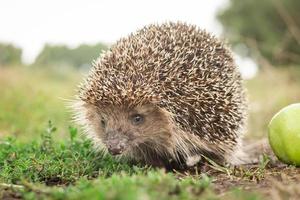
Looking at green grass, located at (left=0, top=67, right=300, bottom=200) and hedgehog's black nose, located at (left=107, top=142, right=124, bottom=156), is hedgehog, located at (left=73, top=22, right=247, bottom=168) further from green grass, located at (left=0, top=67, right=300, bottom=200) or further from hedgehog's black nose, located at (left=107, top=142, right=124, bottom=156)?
green grass, located at (left=0, top=67, right=300, bottom=200)

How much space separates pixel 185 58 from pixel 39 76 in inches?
563

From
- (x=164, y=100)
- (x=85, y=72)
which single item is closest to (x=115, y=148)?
(x=164, y=100)

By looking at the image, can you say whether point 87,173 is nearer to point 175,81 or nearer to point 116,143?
point 116,143

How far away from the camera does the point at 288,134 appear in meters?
5.77

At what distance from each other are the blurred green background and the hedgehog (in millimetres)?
754

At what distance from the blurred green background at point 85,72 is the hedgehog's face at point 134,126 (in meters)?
0.77

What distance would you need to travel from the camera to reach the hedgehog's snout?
5832 mm

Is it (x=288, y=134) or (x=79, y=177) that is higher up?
(x=288, y=134)

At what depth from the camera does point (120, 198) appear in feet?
11.0

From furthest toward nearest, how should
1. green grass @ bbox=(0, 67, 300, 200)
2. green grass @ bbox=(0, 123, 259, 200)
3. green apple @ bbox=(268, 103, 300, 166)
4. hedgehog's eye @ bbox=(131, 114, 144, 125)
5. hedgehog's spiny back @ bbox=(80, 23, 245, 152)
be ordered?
hedgehog's eye @ bbox=(131, 114, 144, 125), hedgehog's spiny back @ bbox=(80, 23, 245, 152), green apple @ bbox=(268, 103, 300, 166), green grass @ bbox=(0, 67, 300, 200), green grass @ bbox=(0, 123, 259, 200)

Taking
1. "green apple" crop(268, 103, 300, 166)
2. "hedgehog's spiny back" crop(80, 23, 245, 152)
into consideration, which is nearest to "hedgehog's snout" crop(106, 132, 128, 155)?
"hedgehog's spiny back" crop(80, 23, 245, 152)

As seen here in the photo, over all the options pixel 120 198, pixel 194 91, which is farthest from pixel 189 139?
pixel 120 198

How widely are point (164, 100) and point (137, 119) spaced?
18.2 inches

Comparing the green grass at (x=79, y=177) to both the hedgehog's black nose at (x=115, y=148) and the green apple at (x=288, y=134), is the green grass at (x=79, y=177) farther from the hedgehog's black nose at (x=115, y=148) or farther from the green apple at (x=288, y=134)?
the green apple at (x=288, y=134)
